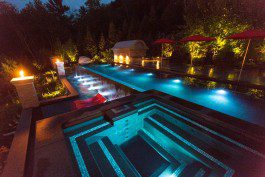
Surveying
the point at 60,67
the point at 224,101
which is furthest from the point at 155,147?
the point at 60,67

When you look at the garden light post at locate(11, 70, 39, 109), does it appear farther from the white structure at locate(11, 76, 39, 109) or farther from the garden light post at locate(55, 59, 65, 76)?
the garden light post at locate(55, 59, 65, 76)

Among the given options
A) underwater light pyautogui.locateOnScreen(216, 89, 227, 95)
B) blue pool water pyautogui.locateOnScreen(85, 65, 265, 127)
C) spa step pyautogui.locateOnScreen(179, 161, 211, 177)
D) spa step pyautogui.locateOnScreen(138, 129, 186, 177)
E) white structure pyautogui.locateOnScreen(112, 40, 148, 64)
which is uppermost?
white structure pyautogui.locateOnScreen(112, 40, 148, 64)

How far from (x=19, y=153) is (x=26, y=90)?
93.1 inches

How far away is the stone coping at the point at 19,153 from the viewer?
2.03 metres

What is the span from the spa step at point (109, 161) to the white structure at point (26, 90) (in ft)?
9.11

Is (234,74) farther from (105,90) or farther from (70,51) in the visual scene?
(70,51)

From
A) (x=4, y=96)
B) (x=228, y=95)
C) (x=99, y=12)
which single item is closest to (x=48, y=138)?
(x=228, y=95)

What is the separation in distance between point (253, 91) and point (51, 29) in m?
34.1

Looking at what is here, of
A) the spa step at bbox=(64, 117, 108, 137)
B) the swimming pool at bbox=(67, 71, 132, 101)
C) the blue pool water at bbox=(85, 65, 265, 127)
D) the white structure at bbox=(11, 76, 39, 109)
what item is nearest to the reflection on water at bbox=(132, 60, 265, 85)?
the blue pool water at bbox=(85, 65, 265, 127)

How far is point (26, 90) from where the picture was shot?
159 inches

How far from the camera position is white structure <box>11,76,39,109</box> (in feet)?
12.9

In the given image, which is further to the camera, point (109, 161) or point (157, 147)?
point (157, 147)

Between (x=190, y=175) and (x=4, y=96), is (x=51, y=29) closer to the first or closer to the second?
(x=4, y=96)

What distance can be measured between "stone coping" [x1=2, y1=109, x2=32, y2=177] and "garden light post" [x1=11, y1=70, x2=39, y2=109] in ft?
3.57
